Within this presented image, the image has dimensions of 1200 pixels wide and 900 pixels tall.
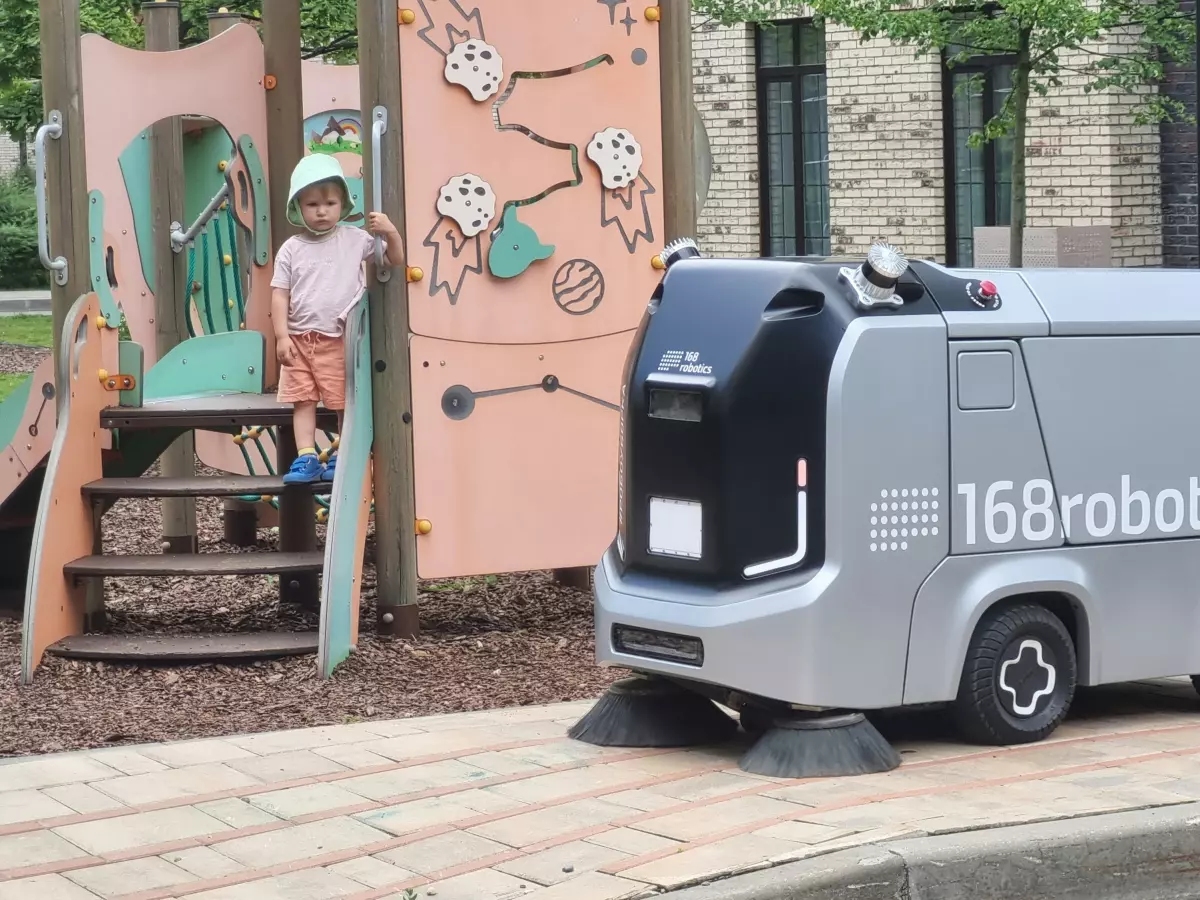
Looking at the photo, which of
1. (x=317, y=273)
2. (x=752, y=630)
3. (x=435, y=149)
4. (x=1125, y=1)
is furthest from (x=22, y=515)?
(x=1125, y=1)

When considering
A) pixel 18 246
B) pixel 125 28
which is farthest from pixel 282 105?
pixel 18 246

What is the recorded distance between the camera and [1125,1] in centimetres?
1488

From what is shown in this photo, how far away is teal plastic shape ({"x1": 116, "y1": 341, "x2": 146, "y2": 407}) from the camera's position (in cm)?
824

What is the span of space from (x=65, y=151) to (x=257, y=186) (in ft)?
6.53

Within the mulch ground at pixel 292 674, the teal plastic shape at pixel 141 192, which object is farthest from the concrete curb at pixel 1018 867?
the teal plastic shape at pixel 141 192

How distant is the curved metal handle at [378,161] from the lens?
7.62 meters

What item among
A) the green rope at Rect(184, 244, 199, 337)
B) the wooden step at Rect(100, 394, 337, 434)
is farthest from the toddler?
the green rope at Rect(184, 244, 199, 337)

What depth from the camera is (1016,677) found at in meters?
5.58

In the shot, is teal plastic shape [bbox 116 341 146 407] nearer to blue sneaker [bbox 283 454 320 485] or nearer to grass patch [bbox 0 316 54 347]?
blue sneaker [bbox 283 454 320 485]

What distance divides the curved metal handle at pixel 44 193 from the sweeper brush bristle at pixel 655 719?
3.25 metres

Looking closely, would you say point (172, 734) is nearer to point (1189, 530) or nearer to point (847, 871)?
point (847, 871)

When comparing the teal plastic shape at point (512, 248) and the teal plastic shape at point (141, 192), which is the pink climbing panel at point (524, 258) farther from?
the teal plastic shape at point (141, 192)

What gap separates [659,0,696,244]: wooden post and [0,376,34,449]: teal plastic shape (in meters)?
2.97

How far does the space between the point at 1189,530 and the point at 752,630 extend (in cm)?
150
